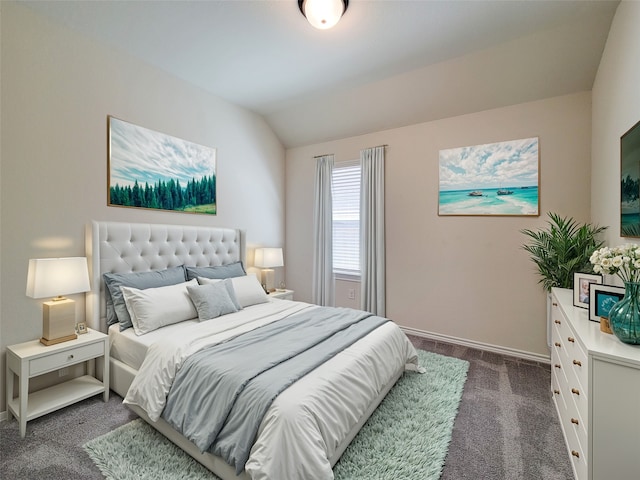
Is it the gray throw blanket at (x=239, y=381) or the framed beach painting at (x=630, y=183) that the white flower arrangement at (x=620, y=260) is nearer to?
the framed beach painting at (x=630, y=183)

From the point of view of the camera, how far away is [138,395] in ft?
6.37

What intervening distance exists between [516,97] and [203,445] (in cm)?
392

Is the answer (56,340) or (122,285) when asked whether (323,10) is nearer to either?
(122,285)

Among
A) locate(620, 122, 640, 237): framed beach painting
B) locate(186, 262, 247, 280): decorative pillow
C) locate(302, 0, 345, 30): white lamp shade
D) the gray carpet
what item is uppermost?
locate(302, 0, 345, 30): white lamp shade

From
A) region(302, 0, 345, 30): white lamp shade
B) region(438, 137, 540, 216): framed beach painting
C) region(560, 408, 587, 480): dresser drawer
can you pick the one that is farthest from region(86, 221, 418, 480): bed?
region(302, 0, 345, 30): white lamp shade

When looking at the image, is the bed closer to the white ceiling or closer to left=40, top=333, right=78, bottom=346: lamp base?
left=40, top=333, right=78, bottom=346: lamp base

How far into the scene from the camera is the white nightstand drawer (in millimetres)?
1999

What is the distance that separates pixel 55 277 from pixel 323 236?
9.81ft

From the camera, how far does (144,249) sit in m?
2.90

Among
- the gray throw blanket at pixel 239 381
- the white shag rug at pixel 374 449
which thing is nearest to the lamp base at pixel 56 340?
the white shag rug at pixel 374 449

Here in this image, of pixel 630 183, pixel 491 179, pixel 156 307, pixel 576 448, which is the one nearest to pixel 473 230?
pixel 491 179

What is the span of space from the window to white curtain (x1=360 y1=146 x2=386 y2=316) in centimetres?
17

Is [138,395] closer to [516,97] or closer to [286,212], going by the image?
[286,212]

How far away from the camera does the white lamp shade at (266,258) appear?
4008mm
